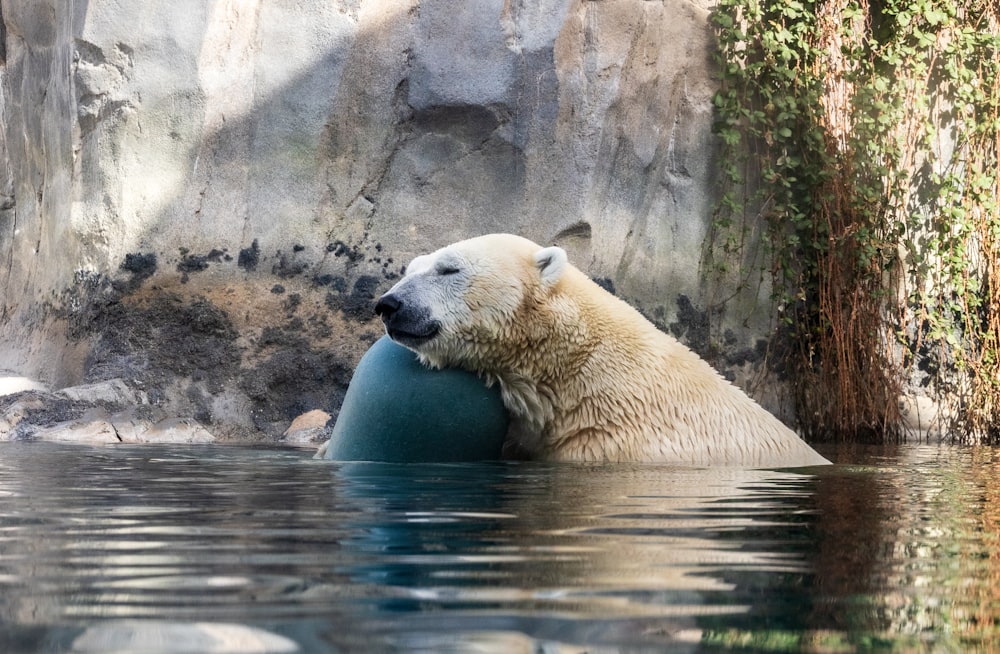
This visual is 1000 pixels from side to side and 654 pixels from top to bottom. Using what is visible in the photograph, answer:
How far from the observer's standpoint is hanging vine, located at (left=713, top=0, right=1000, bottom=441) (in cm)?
830

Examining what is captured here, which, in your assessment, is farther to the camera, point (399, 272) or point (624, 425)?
point (399, 272)

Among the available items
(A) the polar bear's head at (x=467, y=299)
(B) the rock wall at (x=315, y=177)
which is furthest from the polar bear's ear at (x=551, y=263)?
(B) the rock wall at (x=315, y=177)

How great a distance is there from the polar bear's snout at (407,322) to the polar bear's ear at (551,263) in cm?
51

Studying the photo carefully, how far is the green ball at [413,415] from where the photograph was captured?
167 inches

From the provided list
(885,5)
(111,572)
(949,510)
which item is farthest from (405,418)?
(885,5)

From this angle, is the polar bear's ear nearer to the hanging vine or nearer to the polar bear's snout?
the polar bear's snout

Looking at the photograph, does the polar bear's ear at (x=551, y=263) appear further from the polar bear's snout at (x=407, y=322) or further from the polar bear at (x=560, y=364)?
the polar bear's snout at (x=407, y=322)

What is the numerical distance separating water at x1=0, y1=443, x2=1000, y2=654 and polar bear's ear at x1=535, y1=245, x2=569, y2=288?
1.36m

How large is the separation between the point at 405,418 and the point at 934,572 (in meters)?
2.69

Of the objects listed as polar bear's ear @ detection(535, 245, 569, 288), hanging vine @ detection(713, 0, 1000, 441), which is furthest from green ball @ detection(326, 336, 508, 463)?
hanging vine @ detection(713, 0, 1000, 441)

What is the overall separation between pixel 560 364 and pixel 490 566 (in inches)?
113

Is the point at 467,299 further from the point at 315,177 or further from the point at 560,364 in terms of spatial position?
the point at 315,177

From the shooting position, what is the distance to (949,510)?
2803 mm

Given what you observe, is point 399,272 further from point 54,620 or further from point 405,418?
point 54,620
